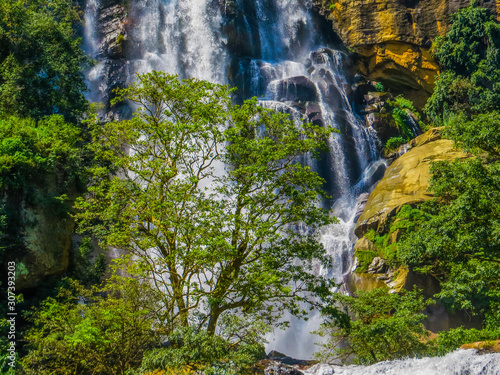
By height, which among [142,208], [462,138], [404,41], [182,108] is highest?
[404,41]

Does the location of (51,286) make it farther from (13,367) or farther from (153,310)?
(153,310)

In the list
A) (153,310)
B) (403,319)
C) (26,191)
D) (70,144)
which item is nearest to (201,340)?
(153,310)

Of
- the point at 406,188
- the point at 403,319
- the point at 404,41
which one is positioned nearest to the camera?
the point at 403,319

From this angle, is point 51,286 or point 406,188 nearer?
point 51,286

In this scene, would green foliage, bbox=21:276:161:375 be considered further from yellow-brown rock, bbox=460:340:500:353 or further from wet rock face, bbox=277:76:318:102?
wet rock face, bbox=277:76:318:102

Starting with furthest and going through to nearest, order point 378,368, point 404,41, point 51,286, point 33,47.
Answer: point 404,41
point 33,47
point 51,286
point 378,368

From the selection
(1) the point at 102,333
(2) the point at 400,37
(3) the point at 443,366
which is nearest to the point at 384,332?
(3) the point at 443,366

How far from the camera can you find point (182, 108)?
10812 mm

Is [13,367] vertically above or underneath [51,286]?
underneath

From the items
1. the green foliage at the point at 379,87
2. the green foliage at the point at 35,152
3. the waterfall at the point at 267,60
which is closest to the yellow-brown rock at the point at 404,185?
the waterfall at the point at 267,60

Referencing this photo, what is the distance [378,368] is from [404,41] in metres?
25.6

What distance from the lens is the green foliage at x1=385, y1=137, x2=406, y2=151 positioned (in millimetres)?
26781

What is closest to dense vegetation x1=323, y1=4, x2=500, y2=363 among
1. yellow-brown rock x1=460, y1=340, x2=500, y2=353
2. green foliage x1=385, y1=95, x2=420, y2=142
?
yellow-brown rock x1=460, y1=340, x2=500, y2=353

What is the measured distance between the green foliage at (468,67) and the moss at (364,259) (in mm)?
13252
